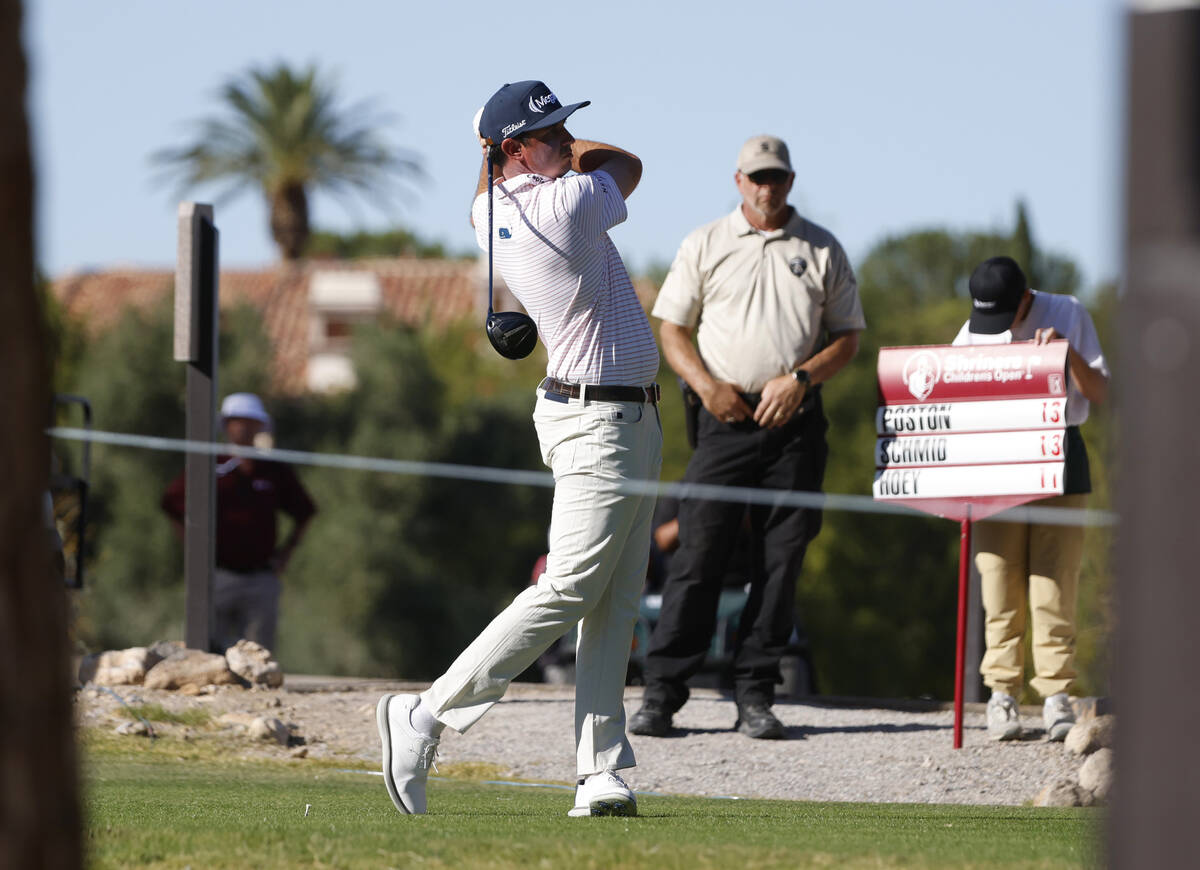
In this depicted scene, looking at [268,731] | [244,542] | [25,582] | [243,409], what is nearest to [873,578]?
[243,409]

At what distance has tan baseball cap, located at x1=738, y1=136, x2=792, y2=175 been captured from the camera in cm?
737

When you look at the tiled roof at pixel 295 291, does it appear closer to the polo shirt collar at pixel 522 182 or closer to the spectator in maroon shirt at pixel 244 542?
the spectator in maroon shirt at pixel 244 542

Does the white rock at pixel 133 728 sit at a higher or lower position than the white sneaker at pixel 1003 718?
lower

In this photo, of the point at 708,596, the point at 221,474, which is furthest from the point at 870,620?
the point at 708,596

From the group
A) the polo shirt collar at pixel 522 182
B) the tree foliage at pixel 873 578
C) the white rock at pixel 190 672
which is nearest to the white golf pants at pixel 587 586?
the polo shirt collar at pixel 522 182

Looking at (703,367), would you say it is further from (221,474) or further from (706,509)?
(221,474)

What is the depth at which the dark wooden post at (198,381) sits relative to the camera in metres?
9.17

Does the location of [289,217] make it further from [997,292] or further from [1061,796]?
[1061,796]

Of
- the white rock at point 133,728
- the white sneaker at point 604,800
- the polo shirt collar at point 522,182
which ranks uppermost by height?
the polo shirt collar at point 522,182

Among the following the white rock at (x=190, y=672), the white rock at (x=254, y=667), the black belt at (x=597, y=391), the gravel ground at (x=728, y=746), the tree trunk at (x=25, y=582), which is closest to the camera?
the tree trunk at (x=25, y=582)

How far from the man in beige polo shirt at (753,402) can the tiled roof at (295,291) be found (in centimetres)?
4427

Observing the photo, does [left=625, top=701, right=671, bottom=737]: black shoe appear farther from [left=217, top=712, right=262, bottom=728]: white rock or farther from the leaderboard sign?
[left=217, top=712, right=262, bottom=728]: white rock

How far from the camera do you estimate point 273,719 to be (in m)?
7.95

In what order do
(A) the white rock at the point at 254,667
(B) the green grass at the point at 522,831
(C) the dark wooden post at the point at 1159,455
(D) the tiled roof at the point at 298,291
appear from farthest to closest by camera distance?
(D) the tiled roof at the point at 298,291, (A) the white rock at the point at 254,667, (B) the green grass at the point at 522,831, (C) the dark wooden post at the point at 1159,455
